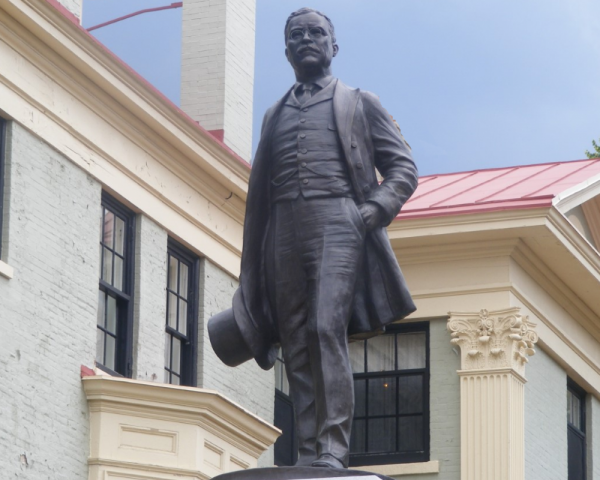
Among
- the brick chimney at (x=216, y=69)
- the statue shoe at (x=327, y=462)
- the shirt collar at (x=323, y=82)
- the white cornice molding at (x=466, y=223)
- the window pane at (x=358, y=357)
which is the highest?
the brick chimney at (x=216, y=69)

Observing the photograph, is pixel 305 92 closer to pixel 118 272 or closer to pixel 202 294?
pixel 118 272

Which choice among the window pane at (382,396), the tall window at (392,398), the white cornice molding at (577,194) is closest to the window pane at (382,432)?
the tall window at (392,398)

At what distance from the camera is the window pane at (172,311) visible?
78.3ft

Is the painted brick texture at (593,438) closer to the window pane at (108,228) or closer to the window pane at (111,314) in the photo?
the window pane at (111,314)

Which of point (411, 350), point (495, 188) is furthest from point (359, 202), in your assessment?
point (495, 188)

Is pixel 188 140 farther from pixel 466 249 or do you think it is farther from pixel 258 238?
pixel 258 238

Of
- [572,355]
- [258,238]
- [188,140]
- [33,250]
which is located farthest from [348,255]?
[572,355]

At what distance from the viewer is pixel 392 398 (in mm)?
27266

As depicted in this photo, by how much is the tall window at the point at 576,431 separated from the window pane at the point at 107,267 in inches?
358

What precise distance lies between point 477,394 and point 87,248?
283 inches

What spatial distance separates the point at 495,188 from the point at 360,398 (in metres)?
3.90

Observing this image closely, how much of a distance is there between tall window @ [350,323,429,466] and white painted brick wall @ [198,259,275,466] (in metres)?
1.70

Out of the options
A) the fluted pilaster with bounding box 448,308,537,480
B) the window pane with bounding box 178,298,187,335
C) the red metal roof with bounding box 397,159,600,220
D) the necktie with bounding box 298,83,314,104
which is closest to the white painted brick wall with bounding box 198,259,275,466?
the window pane with bounding box 178,298,187,335

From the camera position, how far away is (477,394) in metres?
26.6
